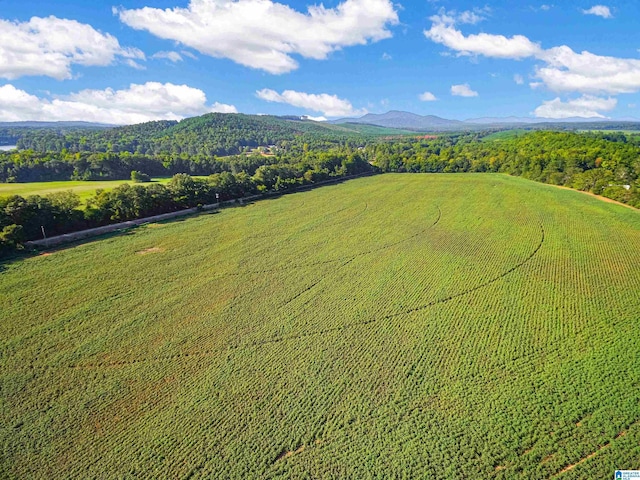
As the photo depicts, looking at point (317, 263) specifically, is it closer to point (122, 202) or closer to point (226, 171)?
point (122, 202)

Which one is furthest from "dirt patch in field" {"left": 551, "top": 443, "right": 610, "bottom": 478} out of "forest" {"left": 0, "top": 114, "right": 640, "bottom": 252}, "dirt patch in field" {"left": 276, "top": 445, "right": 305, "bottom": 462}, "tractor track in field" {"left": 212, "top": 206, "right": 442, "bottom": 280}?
"forest" {"left": 0, "top": 114, "right": 640, "bottom": 252}

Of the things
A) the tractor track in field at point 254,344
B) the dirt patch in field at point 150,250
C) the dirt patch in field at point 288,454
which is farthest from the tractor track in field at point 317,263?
the dirt patch in field at point 288,454

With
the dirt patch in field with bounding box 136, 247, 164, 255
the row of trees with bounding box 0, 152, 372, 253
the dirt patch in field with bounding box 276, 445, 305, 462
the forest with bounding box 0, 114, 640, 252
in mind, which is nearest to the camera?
the dirt patch in field with bounding box 276, 445, 305, 462

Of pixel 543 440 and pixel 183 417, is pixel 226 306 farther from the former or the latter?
pixel 543 440

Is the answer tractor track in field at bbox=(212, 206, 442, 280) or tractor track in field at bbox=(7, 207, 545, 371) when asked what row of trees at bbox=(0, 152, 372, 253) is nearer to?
→ tractor track in field at bbox=(212, 206, 442, 280)

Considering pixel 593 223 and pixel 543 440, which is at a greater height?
pixel 593 223

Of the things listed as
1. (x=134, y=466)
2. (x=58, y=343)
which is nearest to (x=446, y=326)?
(x=134, y=466)

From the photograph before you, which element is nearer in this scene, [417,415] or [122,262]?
[417,415]
